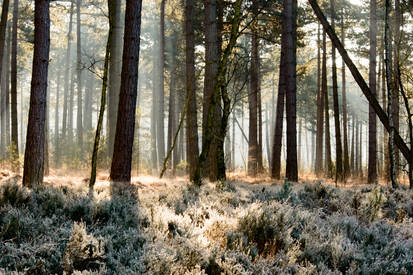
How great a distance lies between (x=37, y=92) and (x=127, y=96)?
2.07 metres

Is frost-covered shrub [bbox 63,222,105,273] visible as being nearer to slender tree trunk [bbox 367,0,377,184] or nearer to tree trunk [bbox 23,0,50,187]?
tree trunk [bbox 23,0,50,187]

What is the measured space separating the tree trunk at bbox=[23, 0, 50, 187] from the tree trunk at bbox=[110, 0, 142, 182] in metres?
1.81

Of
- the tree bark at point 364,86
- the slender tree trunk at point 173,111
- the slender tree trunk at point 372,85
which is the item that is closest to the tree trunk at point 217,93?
the tree bark at point 364,86

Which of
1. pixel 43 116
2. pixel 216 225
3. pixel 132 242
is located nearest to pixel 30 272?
pixel 132 242

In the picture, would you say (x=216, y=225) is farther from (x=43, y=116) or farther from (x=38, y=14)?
(x=38, y=14)

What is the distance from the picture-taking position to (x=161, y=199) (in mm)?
6531

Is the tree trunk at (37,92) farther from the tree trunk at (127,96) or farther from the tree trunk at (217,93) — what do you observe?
the tree trunk at (217,93)

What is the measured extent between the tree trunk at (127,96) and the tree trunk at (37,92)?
1807 mm

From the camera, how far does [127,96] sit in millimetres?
9328

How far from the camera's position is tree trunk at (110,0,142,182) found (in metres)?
9.27

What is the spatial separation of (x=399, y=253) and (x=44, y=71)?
8043mm

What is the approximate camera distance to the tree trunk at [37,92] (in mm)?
8641

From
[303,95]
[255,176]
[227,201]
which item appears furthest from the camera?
[303,95]

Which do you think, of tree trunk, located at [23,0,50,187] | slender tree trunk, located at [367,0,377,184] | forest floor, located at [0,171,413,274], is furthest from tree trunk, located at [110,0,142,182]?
slender tree trunk, located at [367,0,377,184]
